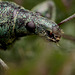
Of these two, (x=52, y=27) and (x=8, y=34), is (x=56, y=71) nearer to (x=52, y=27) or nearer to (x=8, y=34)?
(x=52, y=27)

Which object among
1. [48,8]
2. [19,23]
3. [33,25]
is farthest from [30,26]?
[48,8]

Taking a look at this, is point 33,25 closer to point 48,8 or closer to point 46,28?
point 46,28

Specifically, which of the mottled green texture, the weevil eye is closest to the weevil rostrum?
the weevil eye

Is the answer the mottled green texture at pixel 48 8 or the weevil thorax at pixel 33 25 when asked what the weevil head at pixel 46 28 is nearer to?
the weevil thorax at pixel 33 25

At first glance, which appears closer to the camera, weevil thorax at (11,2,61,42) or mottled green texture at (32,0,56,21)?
weevil thorax at (11,2,61,42)

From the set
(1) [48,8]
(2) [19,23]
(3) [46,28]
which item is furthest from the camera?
(1) [48,8]

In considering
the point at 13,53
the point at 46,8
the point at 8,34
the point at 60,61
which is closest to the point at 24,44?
the point at 13,53

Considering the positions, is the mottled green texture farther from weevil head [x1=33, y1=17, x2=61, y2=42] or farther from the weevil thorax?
weevil head [x1=33, y1=17, x2=61, y2=42]

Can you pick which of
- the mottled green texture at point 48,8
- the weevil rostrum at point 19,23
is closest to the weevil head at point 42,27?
the weevil rostrum at point 19,23
